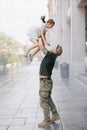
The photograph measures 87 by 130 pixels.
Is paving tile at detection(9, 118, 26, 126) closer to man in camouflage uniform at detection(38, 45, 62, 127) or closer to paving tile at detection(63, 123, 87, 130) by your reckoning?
man in camouflage uniform at detection(38, 45, 62, 127)

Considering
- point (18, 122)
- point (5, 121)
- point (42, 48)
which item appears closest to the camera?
point (42, 48)

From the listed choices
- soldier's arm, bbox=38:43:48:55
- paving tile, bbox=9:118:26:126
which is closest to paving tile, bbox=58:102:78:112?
paving tile, bbox=9:118:26:126

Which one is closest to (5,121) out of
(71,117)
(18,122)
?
(18,122)

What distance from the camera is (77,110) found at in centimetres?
1035

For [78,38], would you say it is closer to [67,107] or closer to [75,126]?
[67,107]

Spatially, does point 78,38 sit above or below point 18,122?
above

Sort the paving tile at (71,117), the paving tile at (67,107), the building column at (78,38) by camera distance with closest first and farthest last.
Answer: the paving tile at (71,117), the paving tile at (67,107), the building column at (78,38)

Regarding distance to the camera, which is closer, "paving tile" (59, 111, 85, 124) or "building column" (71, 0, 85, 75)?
"paving tile" (59, 111, 85, 124)

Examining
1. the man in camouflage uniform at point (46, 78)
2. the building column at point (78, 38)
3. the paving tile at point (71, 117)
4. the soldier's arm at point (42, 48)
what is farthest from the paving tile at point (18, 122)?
the building column at point (78, 38)

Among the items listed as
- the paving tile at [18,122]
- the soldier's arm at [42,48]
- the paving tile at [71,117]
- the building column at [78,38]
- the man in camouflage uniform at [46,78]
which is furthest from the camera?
the building column at [78,38]

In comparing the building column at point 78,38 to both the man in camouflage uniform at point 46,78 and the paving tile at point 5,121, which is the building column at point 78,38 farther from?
the man in camouflage uniform at point 46,78

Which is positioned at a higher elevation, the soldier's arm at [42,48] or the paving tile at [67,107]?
the soldier's arm at [42,48]

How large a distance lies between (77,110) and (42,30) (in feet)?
11.8

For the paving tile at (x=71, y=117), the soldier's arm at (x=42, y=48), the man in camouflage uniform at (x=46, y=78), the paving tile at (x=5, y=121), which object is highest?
the soldier's arm at (x=42, y=48)
